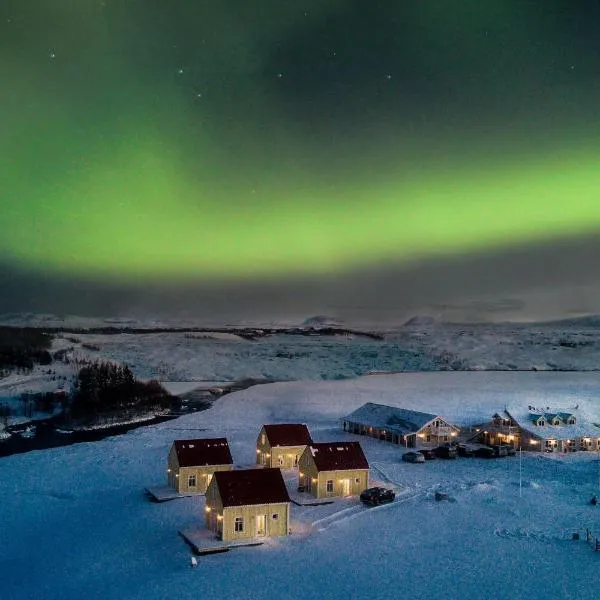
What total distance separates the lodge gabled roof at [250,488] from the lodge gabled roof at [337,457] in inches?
201

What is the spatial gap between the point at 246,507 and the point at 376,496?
28.3 ft

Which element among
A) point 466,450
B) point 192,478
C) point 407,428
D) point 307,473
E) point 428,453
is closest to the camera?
point 307,473

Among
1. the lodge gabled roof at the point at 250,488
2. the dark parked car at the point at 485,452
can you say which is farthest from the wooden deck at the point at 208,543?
the dark parked car at the point at 485,452

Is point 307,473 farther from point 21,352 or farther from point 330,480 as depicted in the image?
point 21,352

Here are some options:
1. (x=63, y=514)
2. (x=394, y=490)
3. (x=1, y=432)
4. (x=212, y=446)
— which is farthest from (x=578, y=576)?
(x=1, y=432)

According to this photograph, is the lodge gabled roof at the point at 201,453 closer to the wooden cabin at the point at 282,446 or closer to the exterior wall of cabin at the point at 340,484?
the wooden cabin at the point at 282,446

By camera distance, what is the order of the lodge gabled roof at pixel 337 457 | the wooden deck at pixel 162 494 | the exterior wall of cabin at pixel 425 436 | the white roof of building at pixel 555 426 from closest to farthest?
the wooden deck at pixel 162 494 < the lodge gabled roof at pixel 337 457 < the white roof of building at pixel 555 426 < the exterior wall of cabin at pixel 425 436

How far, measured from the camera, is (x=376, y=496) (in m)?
32.9

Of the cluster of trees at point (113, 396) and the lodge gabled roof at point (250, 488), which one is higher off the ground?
the lodge gabled roof at point (250, 488)

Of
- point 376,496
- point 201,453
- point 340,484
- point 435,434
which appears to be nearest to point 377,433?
point 435,434

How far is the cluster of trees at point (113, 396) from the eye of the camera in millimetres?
74000

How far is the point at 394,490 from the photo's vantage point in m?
35.6

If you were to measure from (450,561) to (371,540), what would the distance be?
385cm

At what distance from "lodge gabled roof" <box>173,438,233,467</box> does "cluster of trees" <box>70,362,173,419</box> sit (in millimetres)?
36735
